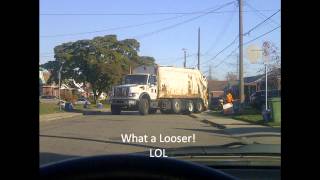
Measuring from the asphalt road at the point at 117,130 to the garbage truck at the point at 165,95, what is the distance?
99mm

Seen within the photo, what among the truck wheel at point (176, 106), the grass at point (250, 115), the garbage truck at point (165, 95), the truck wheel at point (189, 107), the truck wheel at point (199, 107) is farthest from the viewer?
the truck wheel at point (199, 107)

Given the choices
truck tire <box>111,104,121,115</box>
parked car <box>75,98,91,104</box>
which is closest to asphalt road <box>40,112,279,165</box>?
truck tire <box>111,104,121,115</box>

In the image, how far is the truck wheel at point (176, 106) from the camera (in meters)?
3.72

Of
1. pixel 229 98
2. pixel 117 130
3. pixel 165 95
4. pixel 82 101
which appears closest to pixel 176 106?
pixel 165 95

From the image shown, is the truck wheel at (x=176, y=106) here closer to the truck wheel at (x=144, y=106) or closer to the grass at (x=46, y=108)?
the truck wheel at (x=144, y=106)

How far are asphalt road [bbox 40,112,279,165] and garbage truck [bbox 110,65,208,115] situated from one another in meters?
0.10

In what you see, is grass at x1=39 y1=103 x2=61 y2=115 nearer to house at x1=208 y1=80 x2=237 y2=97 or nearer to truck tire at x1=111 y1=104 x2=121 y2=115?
truck tire at x1=111 y1=104 x2=121 y2=115

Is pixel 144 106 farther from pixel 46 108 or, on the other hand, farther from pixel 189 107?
pixel 46 108

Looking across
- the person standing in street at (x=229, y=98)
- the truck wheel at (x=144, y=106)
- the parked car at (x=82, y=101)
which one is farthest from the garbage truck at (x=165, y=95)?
the parked car at (x=82, y=101)

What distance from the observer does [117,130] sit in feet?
9.80
